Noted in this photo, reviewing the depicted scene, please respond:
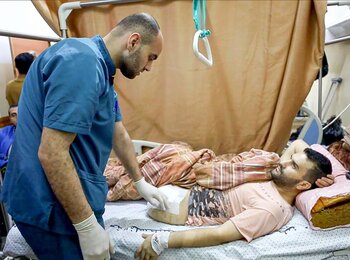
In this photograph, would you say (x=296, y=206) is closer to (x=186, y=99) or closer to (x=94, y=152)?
(x=186, y=99)

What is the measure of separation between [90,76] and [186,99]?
3.50 ft

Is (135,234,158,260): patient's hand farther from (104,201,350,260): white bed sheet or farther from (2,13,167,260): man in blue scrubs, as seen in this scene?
(2,13,167,260): man in blue scrubs

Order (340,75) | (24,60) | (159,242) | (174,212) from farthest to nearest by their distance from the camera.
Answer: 1. (340,75)
2. (24,60)
3. (174,212)
4. (159,242)

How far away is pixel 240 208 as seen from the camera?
141cm

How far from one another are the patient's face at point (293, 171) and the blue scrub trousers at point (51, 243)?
979 millimetres

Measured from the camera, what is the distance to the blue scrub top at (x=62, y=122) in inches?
32.1

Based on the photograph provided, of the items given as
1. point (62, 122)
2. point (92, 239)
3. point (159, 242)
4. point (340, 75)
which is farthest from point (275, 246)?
point (340, 75)

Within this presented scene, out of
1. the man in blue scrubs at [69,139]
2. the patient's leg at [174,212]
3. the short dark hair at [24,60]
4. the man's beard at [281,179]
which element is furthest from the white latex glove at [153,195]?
the short dark hair at [24,60]

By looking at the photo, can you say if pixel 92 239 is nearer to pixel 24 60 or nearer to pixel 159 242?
pixel 159 242

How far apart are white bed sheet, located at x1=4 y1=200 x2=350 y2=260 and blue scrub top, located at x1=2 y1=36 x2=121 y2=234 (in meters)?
0.29

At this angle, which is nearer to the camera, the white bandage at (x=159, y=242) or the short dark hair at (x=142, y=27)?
the short dark hair at (x=142, y=27)

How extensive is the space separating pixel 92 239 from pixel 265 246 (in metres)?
0.70

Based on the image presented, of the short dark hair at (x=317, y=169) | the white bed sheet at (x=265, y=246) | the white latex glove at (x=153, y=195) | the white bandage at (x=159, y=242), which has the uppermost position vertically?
the short dark hair at (x=317, y=169)

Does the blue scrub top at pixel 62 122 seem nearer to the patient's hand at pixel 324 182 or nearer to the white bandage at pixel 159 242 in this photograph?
the white bandage at pixel 159 242
